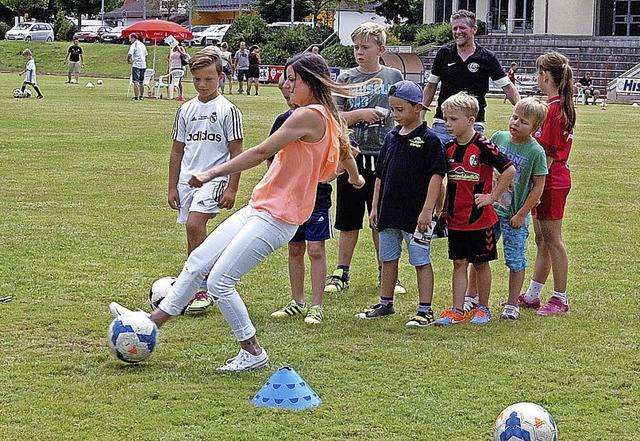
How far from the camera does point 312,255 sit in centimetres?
766

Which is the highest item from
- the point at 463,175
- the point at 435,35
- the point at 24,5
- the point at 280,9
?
the point at 24,5

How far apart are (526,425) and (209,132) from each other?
3.64 m

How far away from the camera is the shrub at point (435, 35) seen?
58531mm

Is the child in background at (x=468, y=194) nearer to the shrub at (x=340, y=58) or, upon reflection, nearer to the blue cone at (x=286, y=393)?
the blue cone at (x=286, y=393)

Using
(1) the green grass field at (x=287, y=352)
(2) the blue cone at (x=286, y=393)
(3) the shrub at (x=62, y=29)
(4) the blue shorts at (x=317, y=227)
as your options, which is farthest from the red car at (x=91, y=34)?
(2) the blue cone at (x=286, y=393)

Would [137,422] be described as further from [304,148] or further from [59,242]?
[59,242]

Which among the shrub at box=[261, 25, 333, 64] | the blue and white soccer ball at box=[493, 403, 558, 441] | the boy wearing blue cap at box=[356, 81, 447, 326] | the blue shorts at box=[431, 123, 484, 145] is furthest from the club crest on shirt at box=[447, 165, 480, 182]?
the shrub at box=[261, 25, 333, 64]

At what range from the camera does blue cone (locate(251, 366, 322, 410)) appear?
5.46m

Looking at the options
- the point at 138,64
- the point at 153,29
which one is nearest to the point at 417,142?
the point at 138,64

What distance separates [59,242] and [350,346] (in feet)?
15.0

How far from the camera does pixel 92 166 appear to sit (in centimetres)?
1644

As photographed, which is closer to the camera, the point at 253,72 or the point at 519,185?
the point at 519,185

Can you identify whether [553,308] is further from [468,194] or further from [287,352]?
[287,352]

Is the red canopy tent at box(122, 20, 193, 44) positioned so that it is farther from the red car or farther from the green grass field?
the red car
